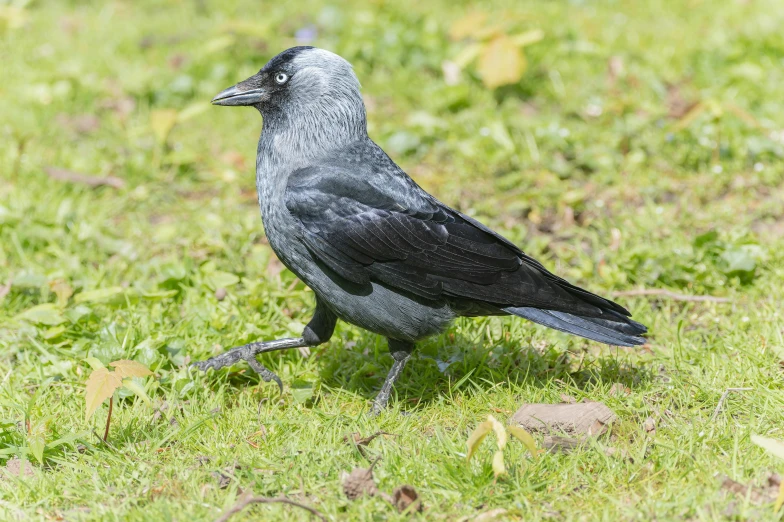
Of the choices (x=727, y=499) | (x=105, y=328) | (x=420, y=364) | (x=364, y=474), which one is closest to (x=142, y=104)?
(x=105, y=328)

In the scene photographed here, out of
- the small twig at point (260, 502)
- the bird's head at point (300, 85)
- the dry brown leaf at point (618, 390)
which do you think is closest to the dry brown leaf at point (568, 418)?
the dry brown leaf at point (618, 390)

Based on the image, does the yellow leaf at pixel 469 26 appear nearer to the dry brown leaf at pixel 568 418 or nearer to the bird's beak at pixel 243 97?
the bird's beak at pixel 243 97

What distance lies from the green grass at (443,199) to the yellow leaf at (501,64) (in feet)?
0.75

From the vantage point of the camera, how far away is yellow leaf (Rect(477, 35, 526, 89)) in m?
6.49

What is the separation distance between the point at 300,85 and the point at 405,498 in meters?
2.00

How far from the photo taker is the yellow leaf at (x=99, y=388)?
3115 mm

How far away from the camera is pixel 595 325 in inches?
148

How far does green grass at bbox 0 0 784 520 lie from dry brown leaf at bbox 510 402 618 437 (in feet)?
0.26

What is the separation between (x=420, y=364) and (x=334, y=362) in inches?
16.3

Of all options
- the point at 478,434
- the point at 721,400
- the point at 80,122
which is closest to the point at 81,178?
the point at 80,122

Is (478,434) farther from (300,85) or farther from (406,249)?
(300,85)

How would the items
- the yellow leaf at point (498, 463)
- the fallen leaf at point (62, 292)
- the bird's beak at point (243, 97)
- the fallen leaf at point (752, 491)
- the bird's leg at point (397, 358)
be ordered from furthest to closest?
the fallen leaf at point (62, 292)
the bird's beak at point (243, 97)
the bird's leg at point (397, 358)
the yellow leaf at point (498, 463)
the fallen leaf at point (752, 491)

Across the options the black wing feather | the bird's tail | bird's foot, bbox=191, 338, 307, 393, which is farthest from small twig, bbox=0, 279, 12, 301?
the bird's tail

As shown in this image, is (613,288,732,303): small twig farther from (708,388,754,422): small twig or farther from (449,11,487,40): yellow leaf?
(449,11,487,40): yellow leaf
